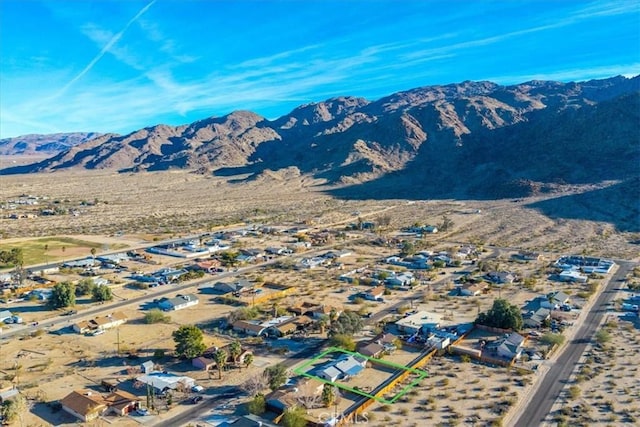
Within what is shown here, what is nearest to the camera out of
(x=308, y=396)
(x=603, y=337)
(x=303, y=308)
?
(x=308, y=396)

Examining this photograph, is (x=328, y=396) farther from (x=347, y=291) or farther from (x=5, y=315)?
(x=5, y=315)

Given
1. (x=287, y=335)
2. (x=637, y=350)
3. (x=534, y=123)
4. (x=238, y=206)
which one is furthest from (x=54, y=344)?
(x=534, y=123)

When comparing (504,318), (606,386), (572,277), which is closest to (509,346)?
(504,318)

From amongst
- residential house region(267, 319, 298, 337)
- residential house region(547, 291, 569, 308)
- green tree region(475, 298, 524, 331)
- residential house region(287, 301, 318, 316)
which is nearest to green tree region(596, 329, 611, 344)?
green tree region(475, 298, 524, 331)

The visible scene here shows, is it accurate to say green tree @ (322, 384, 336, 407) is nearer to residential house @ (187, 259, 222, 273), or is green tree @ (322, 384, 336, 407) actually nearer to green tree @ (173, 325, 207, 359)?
green tree @ (173, 325, 207, 359)

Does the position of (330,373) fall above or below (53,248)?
below

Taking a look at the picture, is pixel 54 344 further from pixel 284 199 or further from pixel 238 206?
pixel 284 199

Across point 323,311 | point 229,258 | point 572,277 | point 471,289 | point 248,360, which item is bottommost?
point 572,277

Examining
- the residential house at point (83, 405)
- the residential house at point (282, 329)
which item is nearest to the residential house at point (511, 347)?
the residential house at point (282, 329)
